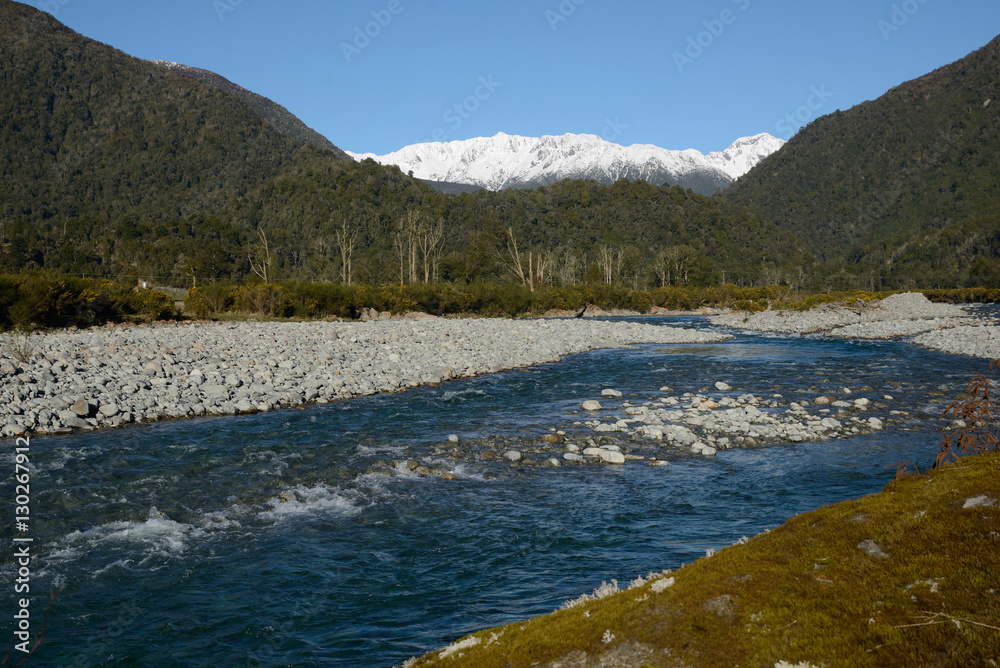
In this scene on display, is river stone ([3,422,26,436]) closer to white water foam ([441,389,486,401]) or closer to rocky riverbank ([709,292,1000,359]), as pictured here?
white water foam ([441,389,486,401])

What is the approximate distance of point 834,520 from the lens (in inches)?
131

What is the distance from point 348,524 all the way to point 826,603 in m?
6.14

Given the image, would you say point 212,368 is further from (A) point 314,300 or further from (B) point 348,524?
(A) point 314,300

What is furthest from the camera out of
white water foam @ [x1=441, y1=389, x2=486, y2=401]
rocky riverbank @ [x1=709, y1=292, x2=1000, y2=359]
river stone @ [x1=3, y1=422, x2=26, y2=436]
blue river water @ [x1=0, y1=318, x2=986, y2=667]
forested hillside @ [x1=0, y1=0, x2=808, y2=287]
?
forested hillside @ [x1=0, y1=0, x2=808, y2=287]

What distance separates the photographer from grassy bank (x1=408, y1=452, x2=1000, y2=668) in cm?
224

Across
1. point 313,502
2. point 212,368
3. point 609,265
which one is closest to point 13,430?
point 212,368

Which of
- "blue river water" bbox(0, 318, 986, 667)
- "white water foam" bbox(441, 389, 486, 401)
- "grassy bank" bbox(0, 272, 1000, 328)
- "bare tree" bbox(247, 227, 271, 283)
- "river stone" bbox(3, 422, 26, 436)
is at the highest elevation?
"bare tree" bbox(247, 227, 271, 283)

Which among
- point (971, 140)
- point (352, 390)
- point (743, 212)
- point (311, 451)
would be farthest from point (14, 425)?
point (971, 140)

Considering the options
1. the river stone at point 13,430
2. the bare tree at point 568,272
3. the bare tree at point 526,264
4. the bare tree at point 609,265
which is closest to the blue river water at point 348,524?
the river stone at point 13,430

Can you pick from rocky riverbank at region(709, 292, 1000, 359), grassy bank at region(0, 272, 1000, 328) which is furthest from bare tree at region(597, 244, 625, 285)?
rocky riverbank at region(709, 292, 1000, 359)

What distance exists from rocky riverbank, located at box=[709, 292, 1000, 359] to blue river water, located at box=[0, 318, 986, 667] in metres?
17.8

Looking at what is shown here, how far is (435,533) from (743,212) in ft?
597

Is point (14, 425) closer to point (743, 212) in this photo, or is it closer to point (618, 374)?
point (618, 374)

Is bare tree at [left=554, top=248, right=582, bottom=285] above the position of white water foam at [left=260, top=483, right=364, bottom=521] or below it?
above
